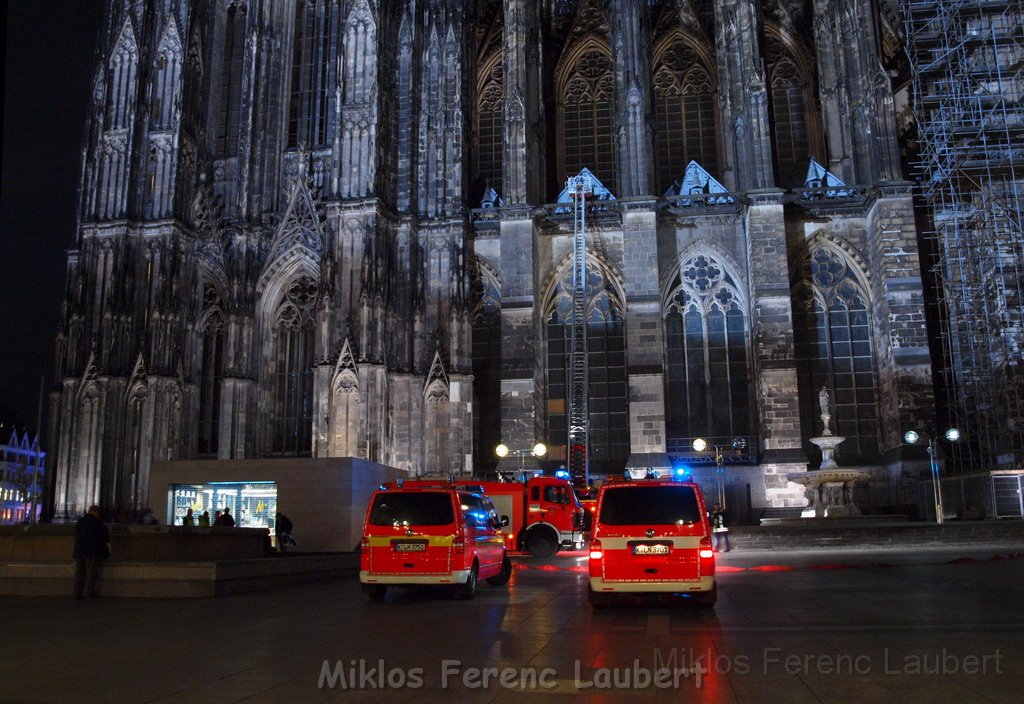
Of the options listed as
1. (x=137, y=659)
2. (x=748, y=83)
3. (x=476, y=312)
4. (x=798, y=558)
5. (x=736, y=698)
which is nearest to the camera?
(x=736, y=698)

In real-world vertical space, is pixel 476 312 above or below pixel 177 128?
below

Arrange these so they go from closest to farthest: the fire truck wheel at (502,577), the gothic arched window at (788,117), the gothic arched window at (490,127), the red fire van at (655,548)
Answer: the red fire van at (655,548), the fire truck wheel at (502,577), the gothic arched window at (788,117), the gothic arched window at (490,127)

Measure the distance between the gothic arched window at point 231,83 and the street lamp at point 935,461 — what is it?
26.7m

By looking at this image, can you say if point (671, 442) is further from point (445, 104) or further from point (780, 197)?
point (445, 104)

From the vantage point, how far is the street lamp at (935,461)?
27.0 metres

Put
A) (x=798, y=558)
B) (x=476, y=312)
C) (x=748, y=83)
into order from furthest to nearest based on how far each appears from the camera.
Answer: (x=476, y=312) < (x=748, y=83) < (x=798, y=558)

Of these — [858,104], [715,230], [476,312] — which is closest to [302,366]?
[476,312]

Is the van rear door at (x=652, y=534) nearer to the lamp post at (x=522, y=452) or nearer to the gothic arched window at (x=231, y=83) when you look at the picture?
the lamp post at (x=522, y=452)

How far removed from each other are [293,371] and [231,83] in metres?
12.5

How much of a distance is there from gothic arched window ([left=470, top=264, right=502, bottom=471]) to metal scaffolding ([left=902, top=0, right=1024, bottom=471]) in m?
15.6

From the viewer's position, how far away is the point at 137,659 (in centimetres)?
814

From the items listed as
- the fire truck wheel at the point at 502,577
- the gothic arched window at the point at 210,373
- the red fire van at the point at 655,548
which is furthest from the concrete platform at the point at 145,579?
the gothic arched window at the point at 210,373

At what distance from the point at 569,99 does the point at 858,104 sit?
11.6 m

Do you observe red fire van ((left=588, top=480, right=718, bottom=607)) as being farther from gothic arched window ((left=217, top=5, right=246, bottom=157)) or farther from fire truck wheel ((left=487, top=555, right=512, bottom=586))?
gothic arched window ((left=217, top=5, right=246, bottom=157))
